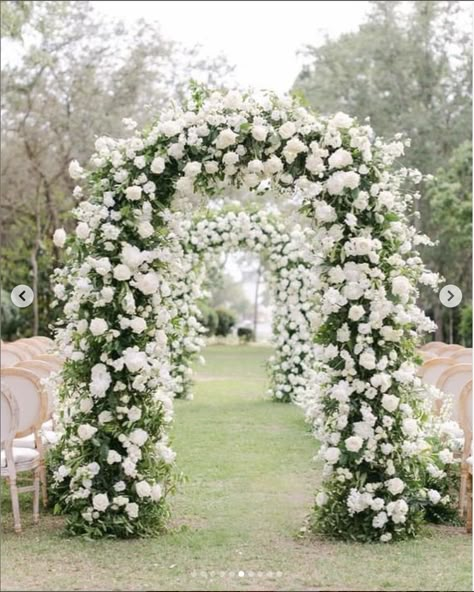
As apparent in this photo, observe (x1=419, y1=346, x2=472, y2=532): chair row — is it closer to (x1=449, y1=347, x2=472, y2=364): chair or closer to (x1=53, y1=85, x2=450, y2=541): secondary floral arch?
(x1=449, y1=347, x2=472, y2=364): chair

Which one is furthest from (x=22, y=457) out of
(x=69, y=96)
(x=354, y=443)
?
(x=69, y=96)

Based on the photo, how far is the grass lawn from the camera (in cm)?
477

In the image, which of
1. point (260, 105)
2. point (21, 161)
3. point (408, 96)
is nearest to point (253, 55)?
point (408, 96)

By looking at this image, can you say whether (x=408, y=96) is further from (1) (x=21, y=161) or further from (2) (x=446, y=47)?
(1) (x=21, y=161)

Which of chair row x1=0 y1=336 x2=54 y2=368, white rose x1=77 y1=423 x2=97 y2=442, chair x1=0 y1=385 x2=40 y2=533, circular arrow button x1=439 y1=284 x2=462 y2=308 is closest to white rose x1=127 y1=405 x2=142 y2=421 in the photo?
white rose x1=77 y1=423 x2=97 y2=442

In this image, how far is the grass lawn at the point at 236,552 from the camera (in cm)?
477

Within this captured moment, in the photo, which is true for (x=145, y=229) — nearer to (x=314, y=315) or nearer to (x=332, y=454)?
(x=314, y=315)

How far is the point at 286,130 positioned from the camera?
5.75 metres

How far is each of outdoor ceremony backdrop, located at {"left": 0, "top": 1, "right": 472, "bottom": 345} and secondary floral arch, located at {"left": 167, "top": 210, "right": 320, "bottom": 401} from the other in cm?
880

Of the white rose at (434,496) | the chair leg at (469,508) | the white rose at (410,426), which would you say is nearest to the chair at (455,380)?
the chair leg at (469,508)

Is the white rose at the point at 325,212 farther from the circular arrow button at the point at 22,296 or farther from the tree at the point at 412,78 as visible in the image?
the tree at the point at 412,78

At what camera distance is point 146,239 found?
600 cm

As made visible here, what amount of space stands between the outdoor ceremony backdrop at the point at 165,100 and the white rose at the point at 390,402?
16175 mm

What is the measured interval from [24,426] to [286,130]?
9.02 ft
